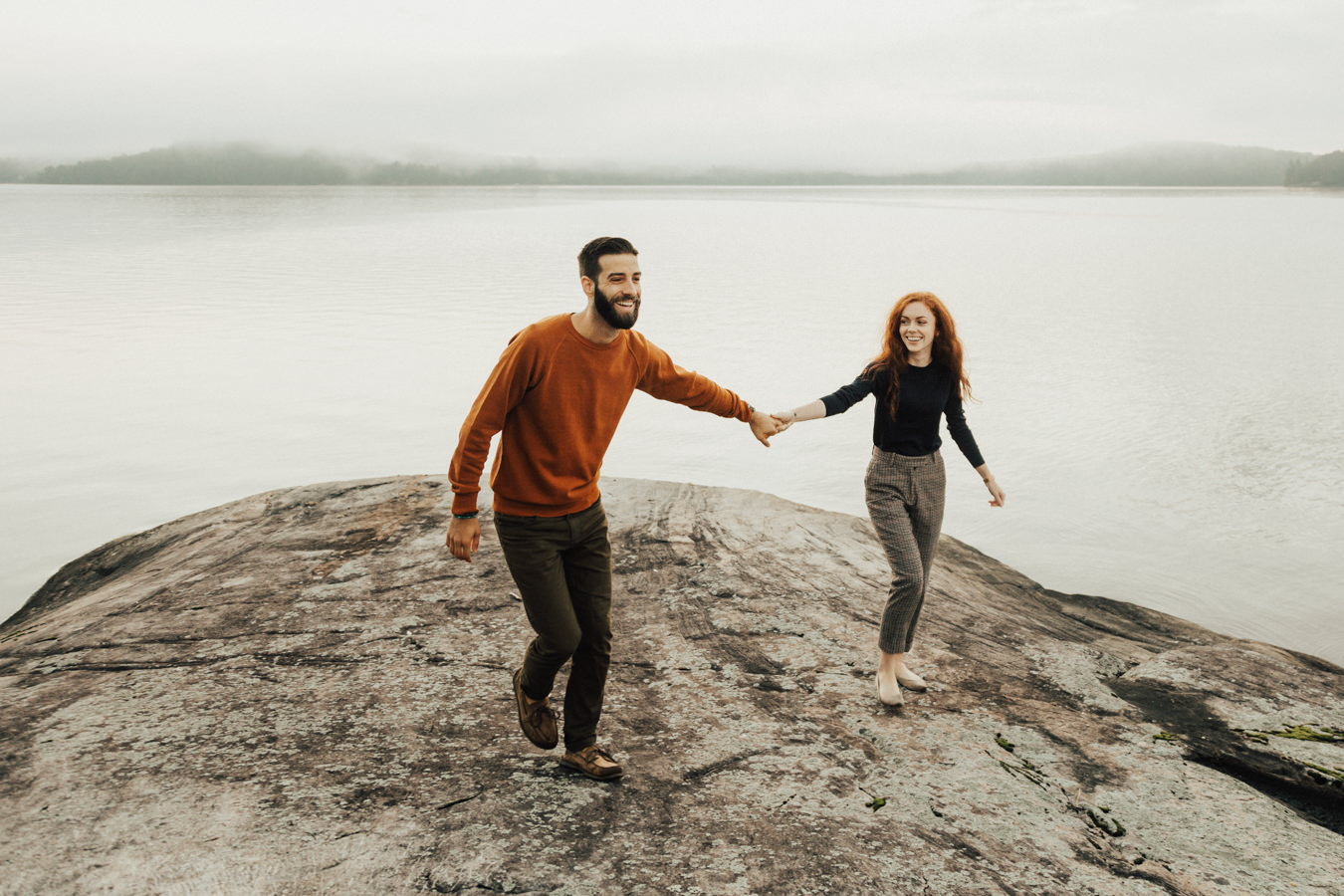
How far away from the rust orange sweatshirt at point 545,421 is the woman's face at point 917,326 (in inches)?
64.1

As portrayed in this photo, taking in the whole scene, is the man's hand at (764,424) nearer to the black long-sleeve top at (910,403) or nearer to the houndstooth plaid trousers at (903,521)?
the black long-sleeve top at (910,403)

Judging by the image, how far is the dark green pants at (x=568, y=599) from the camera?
3.66 metres

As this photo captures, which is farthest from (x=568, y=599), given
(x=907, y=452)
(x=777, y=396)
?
(x=777, y=396)

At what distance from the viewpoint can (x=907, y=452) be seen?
4.73 m

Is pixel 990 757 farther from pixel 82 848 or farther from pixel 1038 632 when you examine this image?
pixel 82 848

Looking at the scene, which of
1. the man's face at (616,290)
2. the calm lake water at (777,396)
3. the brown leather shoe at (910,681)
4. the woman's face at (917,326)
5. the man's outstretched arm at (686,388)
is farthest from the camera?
the calm lake water at (777,396)

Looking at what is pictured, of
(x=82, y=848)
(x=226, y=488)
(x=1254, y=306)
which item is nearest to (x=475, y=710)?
(x=82, y=848)

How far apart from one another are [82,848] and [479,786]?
140 cm

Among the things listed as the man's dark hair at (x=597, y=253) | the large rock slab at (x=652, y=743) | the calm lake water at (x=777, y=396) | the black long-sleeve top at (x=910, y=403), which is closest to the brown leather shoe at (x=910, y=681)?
the large rock slab at (x=652, y=743)

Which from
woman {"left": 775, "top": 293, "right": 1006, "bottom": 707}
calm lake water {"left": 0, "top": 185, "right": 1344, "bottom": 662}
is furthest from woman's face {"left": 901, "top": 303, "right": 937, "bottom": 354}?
calm lake water {"left": 0, "top": 185, "right": 1344, "bottom": 662}

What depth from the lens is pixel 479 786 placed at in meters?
3.81

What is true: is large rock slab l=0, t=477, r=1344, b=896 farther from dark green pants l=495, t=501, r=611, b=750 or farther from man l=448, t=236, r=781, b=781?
man l=448, t=236, r=781, b=781

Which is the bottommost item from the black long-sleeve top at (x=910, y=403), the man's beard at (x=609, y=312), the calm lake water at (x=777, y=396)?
the calm lake water at (x=777, y=396)

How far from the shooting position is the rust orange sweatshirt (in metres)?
3.55
